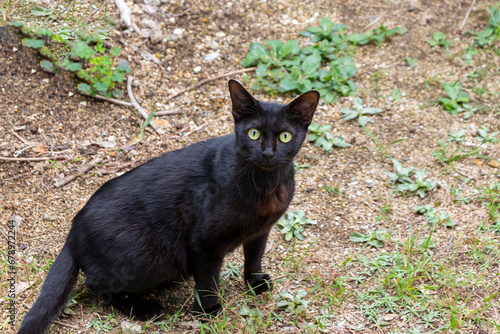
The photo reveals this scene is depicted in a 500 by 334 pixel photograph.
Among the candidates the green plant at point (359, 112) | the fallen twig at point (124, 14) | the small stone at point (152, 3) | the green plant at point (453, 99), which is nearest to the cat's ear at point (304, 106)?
the green plant at point (359, 112)

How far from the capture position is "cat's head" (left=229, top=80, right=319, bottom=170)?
2.49 metres

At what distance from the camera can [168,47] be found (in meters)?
4.40

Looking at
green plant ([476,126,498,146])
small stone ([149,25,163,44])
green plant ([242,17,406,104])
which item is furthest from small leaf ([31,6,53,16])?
green plant ([476,126,498,146])

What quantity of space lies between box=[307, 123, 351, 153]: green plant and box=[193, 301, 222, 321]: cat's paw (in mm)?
1589

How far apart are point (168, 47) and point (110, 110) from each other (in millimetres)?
838

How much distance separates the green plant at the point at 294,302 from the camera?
278 cm

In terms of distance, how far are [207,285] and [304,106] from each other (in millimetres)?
1080

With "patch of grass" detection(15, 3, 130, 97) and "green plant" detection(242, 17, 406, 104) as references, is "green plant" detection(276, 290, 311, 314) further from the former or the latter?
"patch of grass" detection(15, 3, 130, 97)

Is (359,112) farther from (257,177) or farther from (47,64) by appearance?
(47,64)

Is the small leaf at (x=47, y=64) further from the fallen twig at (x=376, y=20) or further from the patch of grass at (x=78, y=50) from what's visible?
the fallen twig at (x=376, y=20)

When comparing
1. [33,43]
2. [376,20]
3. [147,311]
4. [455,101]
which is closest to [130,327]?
[147,311]

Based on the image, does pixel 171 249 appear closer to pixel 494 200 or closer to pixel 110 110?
pixel 110 110

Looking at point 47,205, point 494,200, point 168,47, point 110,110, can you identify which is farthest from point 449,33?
point 47,205

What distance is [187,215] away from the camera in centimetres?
268
